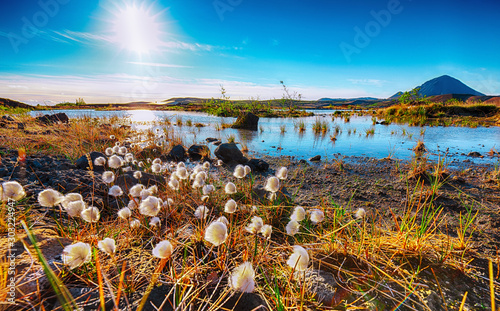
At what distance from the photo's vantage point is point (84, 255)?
113 cm

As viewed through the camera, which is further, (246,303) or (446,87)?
(446,87)

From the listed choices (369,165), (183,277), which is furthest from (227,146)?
(183,277)

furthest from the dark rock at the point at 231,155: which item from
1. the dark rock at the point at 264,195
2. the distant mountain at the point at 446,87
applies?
the distant mountain at the point at 446,87

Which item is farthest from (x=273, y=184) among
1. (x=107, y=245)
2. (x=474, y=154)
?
(x=474, y=154)

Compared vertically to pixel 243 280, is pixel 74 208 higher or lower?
higher

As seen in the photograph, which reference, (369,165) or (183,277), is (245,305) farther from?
(369,165)

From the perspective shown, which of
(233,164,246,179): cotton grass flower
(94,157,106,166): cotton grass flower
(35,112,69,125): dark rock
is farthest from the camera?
(35,112,69,125): dark rock

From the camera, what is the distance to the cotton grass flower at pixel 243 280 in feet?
3.65

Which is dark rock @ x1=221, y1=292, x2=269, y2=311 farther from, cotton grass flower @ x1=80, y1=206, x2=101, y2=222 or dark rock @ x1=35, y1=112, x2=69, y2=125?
dark rock @ x1=35, y1=112, x2=69, y2=125

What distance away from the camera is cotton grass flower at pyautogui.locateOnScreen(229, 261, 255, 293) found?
111 cm

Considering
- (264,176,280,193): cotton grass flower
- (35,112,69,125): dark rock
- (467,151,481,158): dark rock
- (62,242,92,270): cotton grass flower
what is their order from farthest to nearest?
(35,112,69,125): dark rock < (467,151,481,158): dark rock < (264,176,280,193): cotton grass flower < (62,242,92,270): cotton grass flower

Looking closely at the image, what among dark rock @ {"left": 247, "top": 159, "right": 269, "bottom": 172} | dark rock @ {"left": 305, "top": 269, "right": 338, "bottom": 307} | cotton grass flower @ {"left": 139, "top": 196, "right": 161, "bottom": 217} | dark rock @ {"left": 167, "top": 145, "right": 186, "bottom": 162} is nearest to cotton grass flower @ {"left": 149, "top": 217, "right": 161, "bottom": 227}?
cotton grass flower @ {"left": 139, "top": 196, "right": 161, "bottom": 217}

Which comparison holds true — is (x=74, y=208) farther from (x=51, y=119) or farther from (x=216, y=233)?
(x=51, y=119)

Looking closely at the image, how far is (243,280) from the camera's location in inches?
44.4
